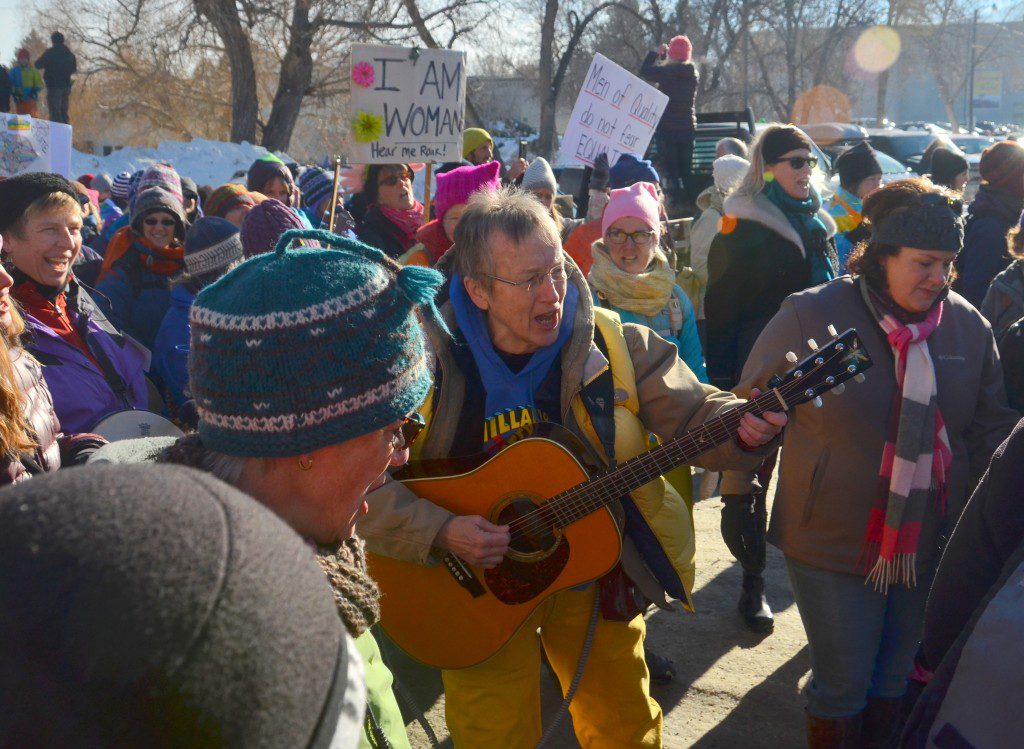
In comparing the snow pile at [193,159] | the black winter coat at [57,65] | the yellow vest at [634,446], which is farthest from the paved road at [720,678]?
the black winter coat at [57,65]

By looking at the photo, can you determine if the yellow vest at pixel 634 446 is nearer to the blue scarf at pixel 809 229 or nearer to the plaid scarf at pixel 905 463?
the plaid scarf at pixel 905 463

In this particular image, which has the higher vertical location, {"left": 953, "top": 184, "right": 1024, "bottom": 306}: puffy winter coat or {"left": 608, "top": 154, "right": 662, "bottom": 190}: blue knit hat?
{"left": 608, "top": 154, "right": 662, "bottom": 190}: blue knit hat

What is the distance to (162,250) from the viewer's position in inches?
197

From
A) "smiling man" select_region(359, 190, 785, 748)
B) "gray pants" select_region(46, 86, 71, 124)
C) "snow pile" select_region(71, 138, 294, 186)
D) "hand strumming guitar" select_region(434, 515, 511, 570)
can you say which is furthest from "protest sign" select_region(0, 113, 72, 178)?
"gray pants" select_region(46, 86, 71, 124)

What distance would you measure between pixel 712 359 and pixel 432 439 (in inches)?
98.3

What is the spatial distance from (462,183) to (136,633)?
407 cm

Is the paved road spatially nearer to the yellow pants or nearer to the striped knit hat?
the yellow pants

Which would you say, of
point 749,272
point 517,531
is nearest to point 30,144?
point 749,272

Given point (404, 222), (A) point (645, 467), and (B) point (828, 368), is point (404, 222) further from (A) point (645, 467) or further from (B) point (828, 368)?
(B) point (828, 368)

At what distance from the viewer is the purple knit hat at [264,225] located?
4.01 meters

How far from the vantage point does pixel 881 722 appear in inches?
125

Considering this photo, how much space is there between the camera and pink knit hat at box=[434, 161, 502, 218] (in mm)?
4559

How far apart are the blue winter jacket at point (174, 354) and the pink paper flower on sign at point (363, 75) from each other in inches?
79.2

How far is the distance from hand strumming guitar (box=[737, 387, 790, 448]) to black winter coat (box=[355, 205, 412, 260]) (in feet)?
10.8
